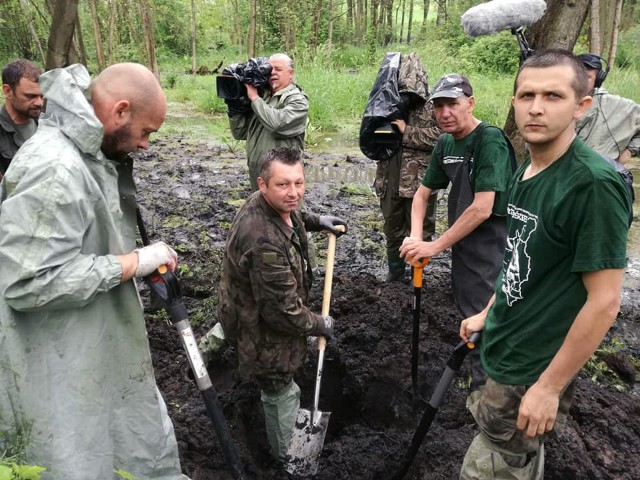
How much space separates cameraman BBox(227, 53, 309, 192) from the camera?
175 inches

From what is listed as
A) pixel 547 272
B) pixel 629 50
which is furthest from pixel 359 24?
pixel 547 272

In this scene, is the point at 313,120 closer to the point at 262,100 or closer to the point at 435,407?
the point at 262,100

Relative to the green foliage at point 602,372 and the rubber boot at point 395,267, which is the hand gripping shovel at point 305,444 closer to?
the green foliage at point 602,372

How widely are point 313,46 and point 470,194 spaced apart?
1818cm

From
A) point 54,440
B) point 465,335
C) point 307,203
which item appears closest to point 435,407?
point 465,335

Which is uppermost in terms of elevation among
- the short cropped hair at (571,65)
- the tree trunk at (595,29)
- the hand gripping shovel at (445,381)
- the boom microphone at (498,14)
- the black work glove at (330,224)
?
the tree trunk at (595,29)

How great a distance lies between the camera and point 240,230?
2605 millimetres

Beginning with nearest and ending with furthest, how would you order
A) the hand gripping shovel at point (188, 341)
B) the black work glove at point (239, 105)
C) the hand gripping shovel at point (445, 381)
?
the hand gripping shovel at point (188, 341)
the hand gripping shovel at point (445, 381)
the black work glove at point (239, 105)

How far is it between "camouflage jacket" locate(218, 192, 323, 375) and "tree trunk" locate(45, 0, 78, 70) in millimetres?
5973

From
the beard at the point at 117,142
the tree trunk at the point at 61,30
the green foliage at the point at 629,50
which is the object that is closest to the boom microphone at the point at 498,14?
the beard at the point at 117,142

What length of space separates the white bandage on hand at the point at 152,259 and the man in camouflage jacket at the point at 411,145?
110 inches

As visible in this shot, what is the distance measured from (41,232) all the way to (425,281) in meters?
3.87

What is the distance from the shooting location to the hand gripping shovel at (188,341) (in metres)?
2.01

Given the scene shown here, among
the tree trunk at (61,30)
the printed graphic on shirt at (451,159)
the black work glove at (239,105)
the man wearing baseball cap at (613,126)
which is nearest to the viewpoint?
the printed graphic on shirt at (451,159)
